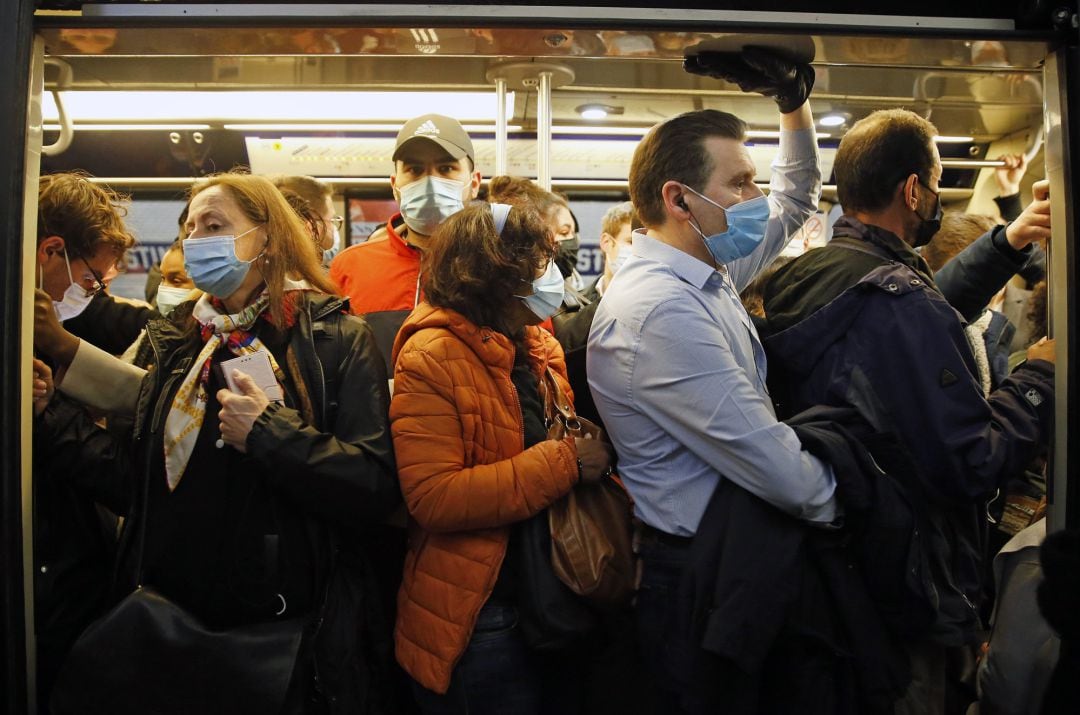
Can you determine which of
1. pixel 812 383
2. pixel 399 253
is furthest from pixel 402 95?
pixel 812 383

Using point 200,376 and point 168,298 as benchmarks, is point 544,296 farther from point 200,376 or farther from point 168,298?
point 168,298

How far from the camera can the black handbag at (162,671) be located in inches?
78.7

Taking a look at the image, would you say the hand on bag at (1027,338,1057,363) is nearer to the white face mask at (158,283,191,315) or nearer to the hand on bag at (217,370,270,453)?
the hand on bag at (217,370,270,453)

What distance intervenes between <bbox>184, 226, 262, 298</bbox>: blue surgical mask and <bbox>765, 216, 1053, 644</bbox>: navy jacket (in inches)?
57.2

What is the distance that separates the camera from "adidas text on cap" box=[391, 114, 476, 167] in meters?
3.13

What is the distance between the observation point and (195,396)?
218 centimetres

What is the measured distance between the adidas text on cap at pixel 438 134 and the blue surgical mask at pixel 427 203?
5.1 inches

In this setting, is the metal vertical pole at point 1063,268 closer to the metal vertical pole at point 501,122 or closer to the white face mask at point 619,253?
the metal vertical pole at point 501,122

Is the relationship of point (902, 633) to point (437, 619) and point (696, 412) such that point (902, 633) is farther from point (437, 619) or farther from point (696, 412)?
point (437, 619)

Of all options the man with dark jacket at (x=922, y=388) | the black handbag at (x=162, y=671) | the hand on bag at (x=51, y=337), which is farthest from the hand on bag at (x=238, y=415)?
the man with dark jacket at (x=922, y=388)

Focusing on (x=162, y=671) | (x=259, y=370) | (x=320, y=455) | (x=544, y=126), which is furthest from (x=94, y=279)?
(x=544, y=126)

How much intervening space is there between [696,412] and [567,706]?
0.88m

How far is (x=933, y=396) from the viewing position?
80.8 inches

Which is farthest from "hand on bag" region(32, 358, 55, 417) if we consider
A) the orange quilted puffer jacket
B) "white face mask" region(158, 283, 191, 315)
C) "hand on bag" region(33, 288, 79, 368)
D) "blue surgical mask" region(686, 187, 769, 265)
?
"blue surgical mask" region(686, 187, 769, 265)
